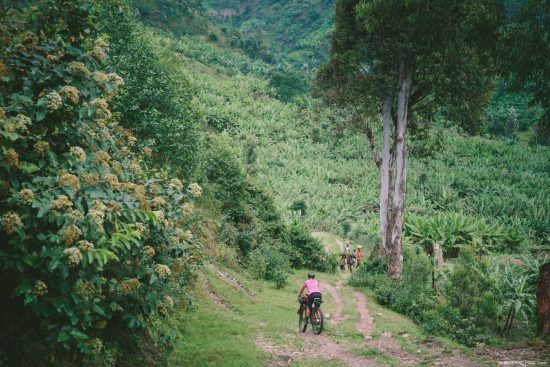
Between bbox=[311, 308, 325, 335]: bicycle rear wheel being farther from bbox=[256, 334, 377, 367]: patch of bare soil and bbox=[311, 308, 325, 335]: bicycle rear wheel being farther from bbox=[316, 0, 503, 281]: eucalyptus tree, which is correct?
bbox=[316, 0, 503, 281]: eucalyptus tree

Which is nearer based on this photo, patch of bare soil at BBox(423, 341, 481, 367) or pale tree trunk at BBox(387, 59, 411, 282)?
patch of bare soil at BBox(423, 341, 481, 367)

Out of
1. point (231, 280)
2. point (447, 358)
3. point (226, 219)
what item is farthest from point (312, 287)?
point (226, 219)

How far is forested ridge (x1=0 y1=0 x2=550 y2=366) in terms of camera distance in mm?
4055

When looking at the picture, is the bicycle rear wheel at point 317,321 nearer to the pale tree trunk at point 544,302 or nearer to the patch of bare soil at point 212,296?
the patch of bare soil at point 212,296

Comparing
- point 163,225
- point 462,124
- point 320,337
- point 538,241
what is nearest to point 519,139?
point 538,241

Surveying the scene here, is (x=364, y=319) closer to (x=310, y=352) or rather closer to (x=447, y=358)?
(x=447, y=358)

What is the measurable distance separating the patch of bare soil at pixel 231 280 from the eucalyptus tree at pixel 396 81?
239 inches

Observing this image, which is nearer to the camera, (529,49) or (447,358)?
(529,49)

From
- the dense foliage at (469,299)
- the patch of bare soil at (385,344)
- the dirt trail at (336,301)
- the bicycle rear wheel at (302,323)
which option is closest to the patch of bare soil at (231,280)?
the dirt trail at (336,301)

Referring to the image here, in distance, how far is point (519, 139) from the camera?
81.0m

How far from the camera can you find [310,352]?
8969 mm

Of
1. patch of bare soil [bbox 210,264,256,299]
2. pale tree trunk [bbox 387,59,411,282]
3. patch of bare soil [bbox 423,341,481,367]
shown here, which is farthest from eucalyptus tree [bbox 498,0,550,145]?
patch of bare soil [bbox 210,264,256,299]

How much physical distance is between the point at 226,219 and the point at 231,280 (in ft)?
15.9

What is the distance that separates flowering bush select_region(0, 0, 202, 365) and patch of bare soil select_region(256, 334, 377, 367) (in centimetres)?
390
